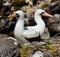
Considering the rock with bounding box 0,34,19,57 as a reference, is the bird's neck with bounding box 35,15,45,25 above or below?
below

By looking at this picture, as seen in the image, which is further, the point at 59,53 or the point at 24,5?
the point at 24,5

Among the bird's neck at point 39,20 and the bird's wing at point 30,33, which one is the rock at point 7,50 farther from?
the bird's neck at point 39,20

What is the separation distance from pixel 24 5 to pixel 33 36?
4.45 m

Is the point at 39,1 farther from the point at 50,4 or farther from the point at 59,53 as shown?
the point at 59,53

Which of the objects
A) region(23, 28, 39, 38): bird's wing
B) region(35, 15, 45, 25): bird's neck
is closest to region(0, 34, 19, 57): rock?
region(23, 28, 39, 38): bird's wing

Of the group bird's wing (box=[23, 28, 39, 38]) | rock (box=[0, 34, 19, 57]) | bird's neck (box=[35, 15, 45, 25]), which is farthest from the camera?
bird's neck (box=[35, 15, 45, 25])

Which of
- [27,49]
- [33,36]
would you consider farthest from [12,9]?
[27,49]

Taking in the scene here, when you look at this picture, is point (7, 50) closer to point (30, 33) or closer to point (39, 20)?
point (30, 33)

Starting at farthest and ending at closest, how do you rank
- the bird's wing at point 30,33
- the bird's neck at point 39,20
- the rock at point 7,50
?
the bird's neck at point 39,20 < the bird's wing at point 30,33 < the rock at point 7,50

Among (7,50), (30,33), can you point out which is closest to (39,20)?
(30,33)

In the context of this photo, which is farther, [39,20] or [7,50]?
[39,20]

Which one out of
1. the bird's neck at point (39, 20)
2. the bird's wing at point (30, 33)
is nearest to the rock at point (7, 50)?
the bird's wing at point (30, 33)

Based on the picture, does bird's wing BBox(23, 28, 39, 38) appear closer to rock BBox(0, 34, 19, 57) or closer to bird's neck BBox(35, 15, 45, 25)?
bird's neck BBox(35, 15, 45, 25)

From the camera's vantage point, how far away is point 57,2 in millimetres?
12062
